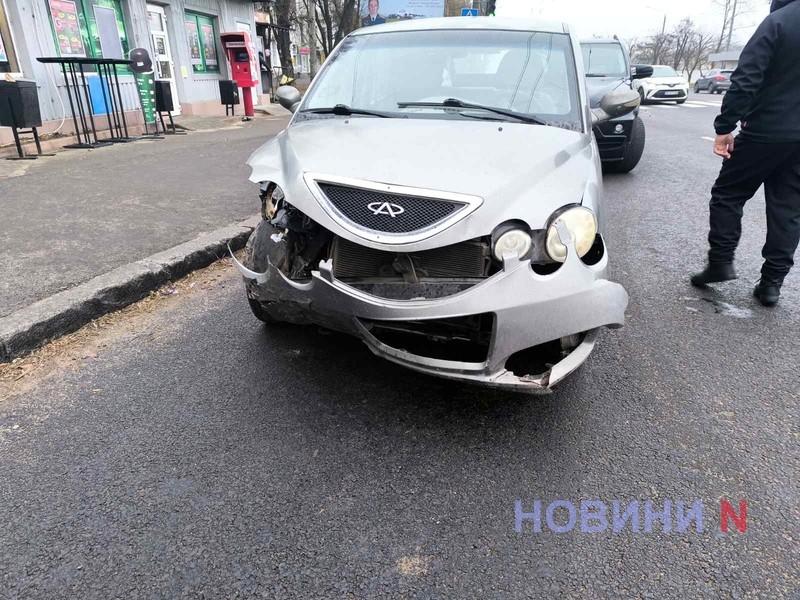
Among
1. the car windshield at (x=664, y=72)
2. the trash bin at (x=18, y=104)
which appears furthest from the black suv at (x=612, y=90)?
the car windshield at (x=664, y=72)

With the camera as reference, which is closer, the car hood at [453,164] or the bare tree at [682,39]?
the car hood at [453,164]

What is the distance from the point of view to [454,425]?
257cm

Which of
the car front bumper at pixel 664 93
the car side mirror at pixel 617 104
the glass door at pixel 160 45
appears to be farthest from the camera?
the car front bumper at pixel 664 93

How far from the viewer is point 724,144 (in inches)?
146

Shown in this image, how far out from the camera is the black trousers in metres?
3.61

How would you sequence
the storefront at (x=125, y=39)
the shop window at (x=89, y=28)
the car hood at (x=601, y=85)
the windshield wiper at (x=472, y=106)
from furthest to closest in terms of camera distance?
the shop window at (x=89, y=28) < the storefront at (x=125, y=39) < the car hood at (x=601, y=85) < the windshield wiper at (x=472, y=106)

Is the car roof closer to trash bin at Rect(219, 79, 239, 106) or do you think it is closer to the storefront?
the storefront

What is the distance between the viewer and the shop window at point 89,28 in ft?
32.2

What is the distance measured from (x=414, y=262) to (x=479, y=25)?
226cm

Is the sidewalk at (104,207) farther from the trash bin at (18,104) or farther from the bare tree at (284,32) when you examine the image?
the bare tree at (284,32)

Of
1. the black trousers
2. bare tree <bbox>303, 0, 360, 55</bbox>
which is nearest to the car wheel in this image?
the black trousers

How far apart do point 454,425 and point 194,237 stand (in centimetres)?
332

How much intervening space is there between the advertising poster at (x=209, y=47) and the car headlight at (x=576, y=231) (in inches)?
603

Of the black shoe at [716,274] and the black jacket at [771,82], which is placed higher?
the black jacket at [771,82]
